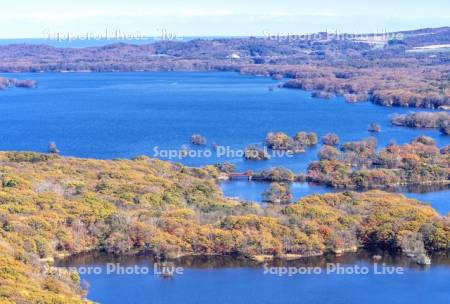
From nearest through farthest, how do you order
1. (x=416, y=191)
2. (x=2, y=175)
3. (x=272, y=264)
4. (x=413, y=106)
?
1. (x=272, y=264)
2. (x=2, y=175)
3. (x=416, y=191)
4. (x=413, y=106)

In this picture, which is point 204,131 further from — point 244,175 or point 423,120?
point 244,175

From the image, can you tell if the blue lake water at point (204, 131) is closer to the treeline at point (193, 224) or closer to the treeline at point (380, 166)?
the treeline at point (193, 224)

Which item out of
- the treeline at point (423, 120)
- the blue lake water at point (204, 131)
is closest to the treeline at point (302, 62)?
the blue lake water at point (204, 131)

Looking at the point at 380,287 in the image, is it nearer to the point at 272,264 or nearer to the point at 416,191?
the point at 272,264

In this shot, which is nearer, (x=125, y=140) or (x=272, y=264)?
(x=272, y=264)

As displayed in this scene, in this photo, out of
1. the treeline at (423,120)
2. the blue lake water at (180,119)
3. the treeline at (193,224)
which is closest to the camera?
the treeline at (193,224)

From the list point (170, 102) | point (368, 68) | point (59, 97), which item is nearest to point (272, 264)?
point (170, 102)

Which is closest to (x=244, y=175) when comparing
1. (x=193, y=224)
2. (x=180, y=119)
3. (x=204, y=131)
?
(x=193, y=224)
